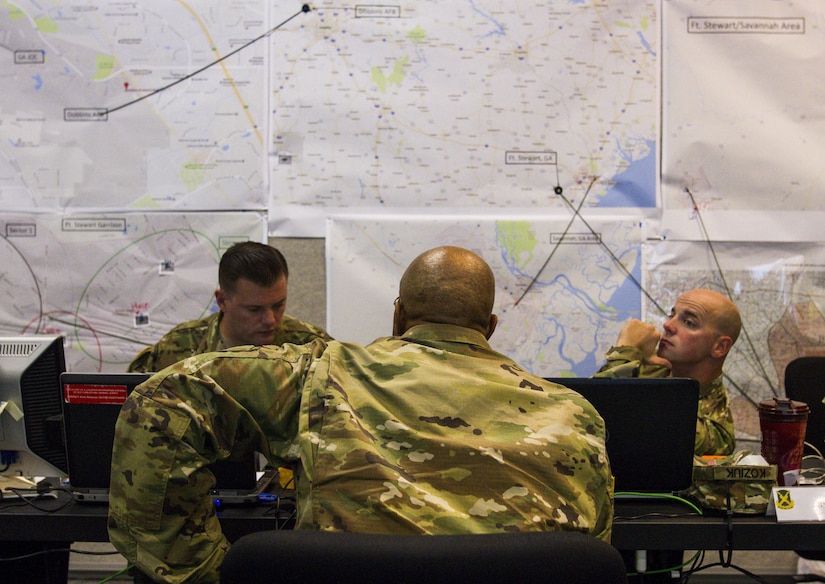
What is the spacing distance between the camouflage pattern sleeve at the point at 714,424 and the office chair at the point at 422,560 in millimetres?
1267


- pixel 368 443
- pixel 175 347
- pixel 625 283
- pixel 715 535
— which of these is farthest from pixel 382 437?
pixel 625 283

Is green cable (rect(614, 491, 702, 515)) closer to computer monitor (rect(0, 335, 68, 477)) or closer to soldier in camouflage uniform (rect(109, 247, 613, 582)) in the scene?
soldier in camouflage uniform (rect(109, 247, 613, 582))

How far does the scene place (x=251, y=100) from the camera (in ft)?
9.47

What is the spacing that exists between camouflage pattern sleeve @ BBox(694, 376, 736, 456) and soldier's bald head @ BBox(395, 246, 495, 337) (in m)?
0.93

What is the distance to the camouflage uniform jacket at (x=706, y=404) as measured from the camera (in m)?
2.09

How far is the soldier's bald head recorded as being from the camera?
4.37ft

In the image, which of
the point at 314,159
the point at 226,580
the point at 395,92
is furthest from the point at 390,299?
the point at 226,580

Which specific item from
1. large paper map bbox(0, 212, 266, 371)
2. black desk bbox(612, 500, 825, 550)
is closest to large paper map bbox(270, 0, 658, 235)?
large paper map bbox(0, 212, 266, 371)

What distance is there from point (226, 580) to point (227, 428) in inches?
16.3

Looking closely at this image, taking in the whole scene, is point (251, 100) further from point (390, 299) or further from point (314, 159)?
point (390, 299)

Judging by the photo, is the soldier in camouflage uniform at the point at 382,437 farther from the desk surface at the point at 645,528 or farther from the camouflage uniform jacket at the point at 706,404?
the camouflage uniform jacket at the point at 706,404

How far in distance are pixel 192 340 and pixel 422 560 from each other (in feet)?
6.42

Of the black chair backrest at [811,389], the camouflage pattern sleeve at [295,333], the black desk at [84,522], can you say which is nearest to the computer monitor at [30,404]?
the black desk at [84,522]

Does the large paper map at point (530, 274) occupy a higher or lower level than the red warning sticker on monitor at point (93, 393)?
higher
